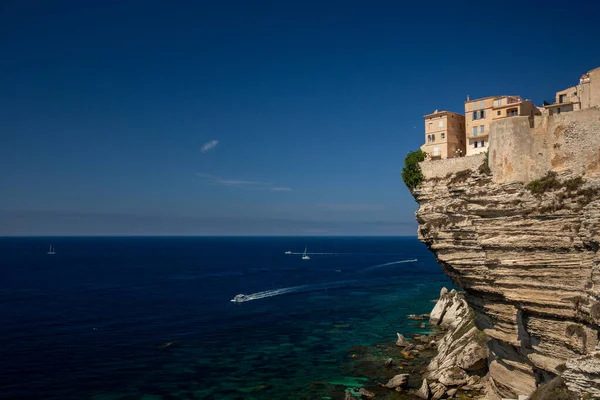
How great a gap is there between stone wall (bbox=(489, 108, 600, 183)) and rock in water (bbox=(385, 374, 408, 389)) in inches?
760

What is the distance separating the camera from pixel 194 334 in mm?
58500

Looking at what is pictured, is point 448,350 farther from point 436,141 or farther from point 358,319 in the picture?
point 358,319

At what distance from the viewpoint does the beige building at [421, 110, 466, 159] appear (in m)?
38.8

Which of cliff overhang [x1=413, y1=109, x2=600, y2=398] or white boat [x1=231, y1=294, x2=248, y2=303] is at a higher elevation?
cliff overhang [x1=413, y1=109, x2=600, y2=398]

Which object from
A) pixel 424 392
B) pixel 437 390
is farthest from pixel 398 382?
pixel 437 390

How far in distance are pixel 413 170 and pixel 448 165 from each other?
3.04 m

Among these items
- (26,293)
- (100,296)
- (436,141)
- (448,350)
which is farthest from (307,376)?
(26,293)

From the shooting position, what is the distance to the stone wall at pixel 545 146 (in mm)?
23719

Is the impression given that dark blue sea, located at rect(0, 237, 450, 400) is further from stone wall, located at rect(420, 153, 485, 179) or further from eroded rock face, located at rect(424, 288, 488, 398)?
stone wall, located at rect(420, 153, 485, 179)

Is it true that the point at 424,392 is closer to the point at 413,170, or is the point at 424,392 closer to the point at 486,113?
the point at 413,170

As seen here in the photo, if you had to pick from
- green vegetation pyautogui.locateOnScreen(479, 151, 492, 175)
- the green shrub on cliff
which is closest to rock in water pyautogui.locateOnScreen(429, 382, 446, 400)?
the green shrub on cliff

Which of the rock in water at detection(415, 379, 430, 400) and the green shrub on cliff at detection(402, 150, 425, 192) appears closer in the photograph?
the green shrub on cliff at detection(402, 150, 425, 192)

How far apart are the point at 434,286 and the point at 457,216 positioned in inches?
2859

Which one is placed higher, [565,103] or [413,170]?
[565,103]
